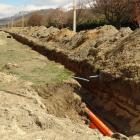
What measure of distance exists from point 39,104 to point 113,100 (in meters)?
2.13

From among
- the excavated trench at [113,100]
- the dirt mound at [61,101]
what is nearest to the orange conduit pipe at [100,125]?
the dirt mound at [61,101]

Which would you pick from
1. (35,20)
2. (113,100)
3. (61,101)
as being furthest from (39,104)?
(35,20)

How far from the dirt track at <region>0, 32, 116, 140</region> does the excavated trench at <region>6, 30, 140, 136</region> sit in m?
0.58

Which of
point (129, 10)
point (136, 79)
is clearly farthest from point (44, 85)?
point (129, 10)

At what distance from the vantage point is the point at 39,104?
9547 millimetres

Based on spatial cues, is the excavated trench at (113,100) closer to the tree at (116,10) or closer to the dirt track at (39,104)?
the dirt track at (39,104)

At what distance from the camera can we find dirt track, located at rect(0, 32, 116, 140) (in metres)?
6.86

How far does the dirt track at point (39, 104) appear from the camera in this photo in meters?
6.86

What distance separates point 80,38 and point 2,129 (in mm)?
13194

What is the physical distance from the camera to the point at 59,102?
10.5 meters

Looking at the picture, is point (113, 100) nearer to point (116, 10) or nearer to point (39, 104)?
point (39, 104)

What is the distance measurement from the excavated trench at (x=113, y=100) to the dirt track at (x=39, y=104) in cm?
58

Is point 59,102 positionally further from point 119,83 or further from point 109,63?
point 109,63

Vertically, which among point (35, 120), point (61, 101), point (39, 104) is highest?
point (35, 120)
